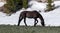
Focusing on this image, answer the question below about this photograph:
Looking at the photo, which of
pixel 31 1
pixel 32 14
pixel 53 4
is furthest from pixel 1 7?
pixel 32 14

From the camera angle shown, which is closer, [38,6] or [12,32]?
[12,32]

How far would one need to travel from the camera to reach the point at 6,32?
479 inches

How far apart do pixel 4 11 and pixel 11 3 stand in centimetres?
94

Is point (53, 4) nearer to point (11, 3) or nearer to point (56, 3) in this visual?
point (56, 3)

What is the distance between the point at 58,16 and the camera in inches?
961

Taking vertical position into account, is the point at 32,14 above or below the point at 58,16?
above

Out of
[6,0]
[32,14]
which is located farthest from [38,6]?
[32,14]

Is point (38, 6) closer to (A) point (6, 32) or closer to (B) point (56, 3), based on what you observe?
(B) point (56, 3)

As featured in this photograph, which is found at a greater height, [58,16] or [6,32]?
[6,32]

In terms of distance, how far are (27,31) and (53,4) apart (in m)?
14.5

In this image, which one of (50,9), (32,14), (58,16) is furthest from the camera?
(50,9)

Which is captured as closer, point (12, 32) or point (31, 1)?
point (12, 32)

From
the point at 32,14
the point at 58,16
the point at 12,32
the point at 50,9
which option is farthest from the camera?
the point at 50,9

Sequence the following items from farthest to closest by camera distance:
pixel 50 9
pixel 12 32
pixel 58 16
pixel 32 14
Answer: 1. pixel 50 9
2. pixel 58 16
3. pixel 32 14
4. pixel 12 32
